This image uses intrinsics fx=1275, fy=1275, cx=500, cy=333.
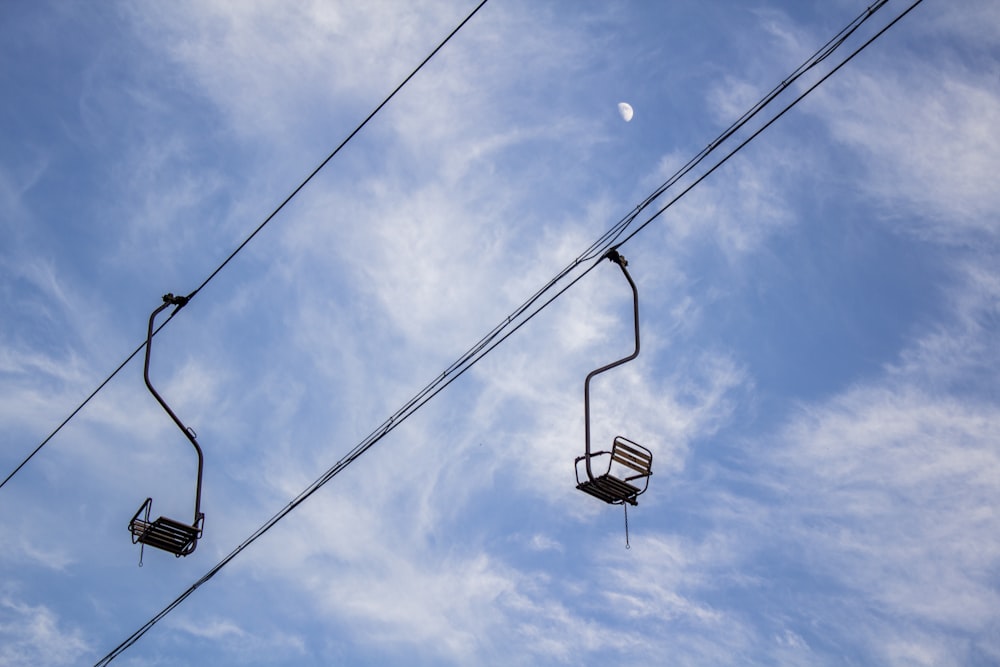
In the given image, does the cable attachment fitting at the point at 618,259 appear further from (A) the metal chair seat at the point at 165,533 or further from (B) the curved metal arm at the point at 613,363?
(A) the metal chair seat at the point at 165,533

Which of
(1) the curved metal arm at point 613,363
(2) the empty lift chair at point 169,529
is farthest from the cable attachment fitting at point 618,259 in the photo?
(2) the empty lift chair at point 169,529

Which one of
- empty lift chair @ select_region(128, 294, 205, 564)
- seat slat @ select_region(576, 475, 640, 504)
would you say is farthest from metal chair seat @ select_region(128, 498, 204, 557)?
seat slat @ select_region(576, 475, 640, 504)

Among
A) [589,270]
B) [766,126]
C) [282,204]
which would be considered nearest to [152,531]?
[282,204]

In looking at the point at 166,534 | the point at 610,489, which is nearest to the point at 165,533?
the point at 166,534

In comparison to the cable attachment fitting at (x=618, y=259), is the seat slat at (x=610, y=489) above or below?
below

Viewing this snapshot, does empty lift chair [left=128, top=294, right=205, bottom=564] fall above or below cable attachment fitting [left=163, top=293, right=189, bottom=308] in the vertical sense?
below

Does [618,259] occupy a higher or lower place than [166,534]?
higher

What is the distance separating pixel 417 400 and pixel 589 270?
2.75m

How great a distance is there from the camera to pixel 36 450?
21984mm

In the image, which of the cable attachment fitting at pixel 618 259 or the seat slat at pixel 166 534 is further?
the seat slat at pixel 166 534

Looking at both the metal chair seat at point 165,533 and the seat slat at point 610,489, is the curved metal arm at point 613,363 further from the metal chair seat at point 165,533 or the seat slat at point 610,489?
the metal chair seat at point 165,533

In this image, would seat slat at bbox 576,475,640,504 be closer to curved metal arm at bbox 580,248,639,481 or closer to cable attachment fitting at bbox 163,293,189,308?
curved metal arm at bbox 580,248,639,481

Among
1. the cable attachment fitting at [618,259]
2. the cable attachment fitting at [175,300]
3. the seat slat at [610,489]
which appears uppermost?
the cable attachment fitting at [175,300]

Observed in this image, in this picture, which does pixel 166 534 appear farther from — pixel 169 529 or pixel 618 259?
pixel 618 259
